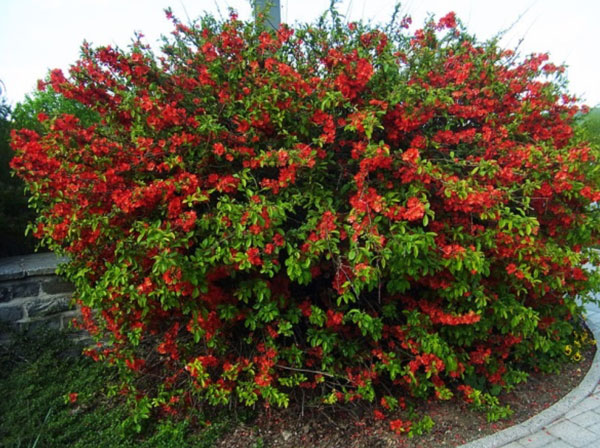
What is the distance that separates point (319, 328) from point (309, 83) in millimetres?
1325

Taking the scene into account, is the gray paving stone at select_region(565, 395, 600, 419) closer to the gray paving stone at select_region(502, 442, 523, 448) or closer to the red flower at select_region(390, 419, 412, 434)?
the gray paving stone at select_region(502, 442, 523, 448)

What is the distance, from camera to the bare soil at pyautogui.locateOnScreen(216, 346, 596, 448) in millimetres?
2184

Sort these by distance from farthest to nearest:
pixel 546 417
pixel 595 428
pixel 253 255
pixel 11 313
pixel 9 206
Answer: pixel 9 206 < pixel 11 313 < pixel 546 417 < pixel 595 428 < pixel 253 255

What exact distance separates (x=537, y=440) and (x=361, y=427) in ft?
2.98

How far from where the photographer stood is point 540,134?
266cm

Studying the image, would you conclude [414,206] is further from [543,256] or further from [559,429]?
[559,429]

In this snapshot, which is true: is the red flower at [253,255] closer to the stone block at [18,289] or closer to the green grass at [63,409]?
the green grass at [63,409]

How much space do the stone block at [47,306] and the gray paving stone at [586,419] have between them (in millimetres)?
3312

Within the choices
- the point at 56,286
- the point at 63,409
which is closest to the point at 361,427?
the point at 63,409

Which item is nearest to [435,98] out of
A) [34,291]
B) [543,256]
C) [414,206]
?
[414,206]

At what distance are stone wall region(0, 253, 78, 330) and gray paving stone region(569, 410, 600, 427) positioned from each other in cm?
327

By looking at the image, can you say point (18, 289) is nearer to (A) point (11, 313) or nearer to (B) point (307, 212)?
(A) point (11, 313)

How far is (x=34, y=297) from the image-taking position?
3020 millimetres

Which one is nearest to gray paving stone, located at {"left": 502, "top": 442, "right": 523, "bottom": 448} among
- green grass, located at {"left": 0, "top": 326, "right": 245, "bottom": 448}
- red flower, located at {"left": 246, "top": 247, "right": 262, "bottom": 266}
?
green grass, located at {"left": 0, "top": 326, "right": 245, "bottom": 448}
